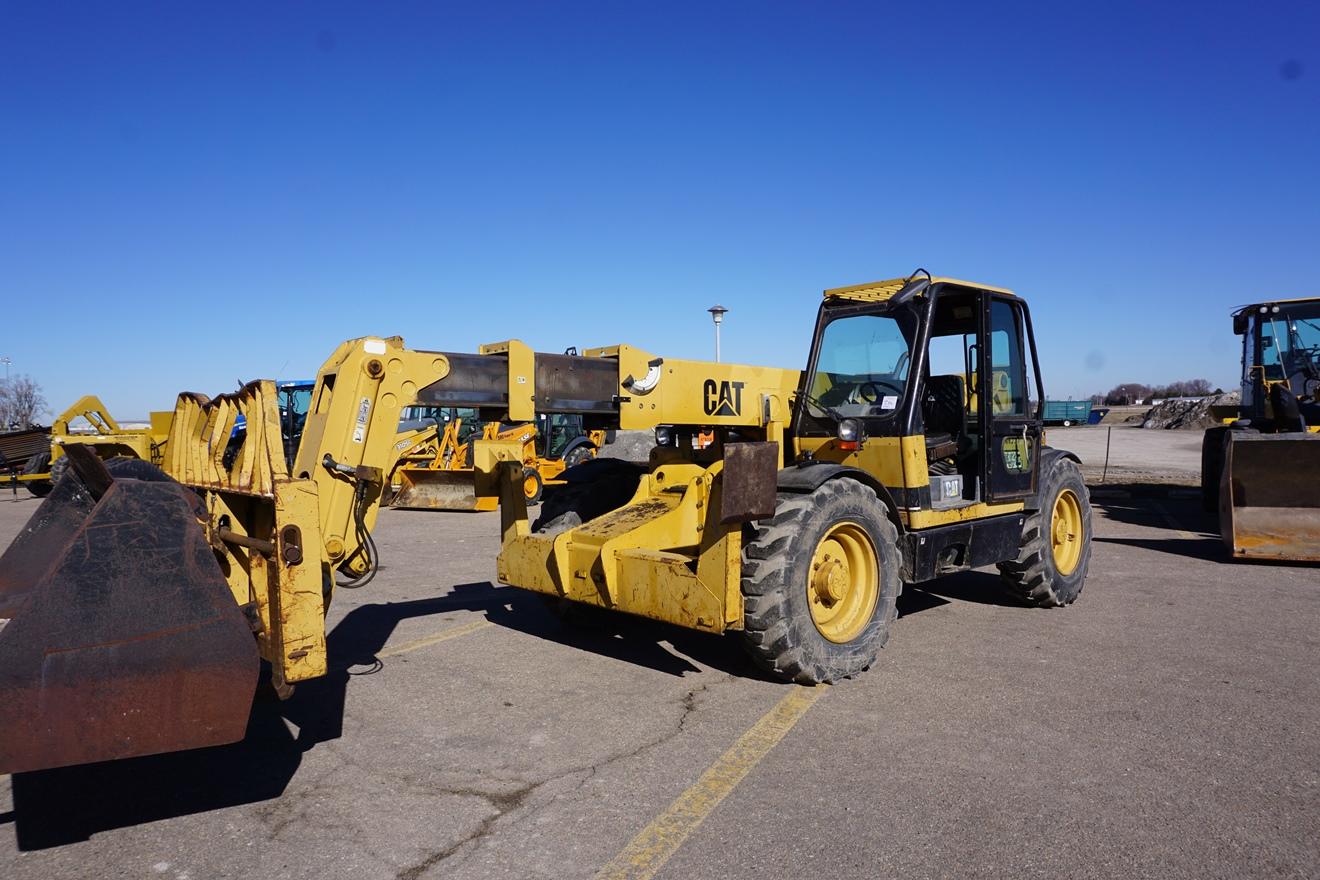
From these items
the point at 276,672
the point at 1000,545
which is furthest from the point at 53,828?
the point at 1000,545

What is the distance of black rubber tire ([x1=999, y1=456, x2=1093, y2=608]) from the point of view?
23.9 feet

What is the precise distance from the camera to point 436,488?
16.0 meters

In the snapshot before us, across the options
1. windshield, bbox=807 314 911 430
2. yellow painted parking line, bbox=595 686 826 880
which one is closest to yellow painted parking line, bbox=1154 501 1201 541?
windshield, bbox=807 314 911 430

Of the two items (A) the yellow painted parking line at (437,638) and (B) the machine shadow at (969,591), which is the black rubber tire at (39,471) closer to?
(A) the yellow painted parking line at (437,638)

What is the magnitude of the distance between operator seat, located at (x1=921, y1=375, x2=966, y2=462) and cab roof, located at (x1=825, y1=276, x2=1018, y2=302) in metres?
0.79

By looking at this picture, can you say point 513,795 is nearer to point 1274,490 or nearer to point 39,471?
point 1274,490

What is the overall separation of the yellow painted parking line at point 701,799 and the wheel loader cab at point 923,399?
1974 mm

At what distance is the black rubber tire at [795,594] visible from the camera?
509 centimetres

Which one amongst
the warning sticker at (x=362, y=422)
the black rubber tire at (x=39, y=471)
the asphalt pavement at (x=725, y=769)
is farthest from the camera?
the black rubber tire at (x=39, y=471)

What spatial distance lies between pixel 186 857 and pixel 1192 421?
52578 mm

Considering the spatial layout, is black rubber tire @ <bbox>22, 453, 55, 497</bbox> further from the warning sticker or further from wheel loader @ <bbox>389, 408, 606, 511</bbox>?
the warning sticker

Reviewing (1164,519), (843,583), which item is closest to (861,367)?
(843,583)

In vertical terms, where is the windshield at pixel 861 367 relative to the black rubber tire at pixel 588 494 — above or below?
above

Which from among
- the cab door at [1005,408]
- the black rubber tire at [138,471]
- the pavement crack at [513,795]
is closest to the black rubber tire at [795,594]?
the pavement crack at [513,795]
